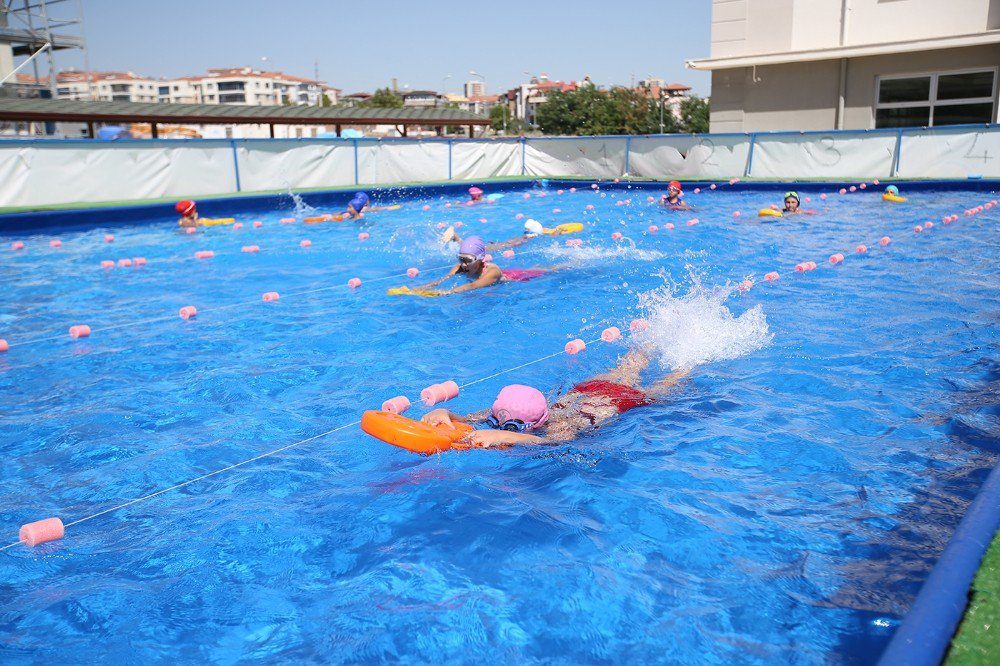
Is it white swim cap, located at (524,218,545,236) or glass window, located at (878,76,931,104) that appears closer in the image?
white swim cap, located at (524,218,545,236)

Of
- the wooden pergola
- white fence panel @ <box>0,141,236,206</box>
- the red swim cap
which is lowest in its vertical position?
the red swim cap

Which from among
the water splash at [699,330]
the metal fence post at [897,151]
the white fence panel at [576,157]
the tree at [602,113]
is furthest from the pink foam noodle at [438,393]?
the tree at [602,113]

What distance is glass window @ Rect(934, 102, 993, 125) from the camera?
2273 centimetres

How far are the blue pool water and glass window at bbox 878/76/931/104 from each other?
17180 millimetres

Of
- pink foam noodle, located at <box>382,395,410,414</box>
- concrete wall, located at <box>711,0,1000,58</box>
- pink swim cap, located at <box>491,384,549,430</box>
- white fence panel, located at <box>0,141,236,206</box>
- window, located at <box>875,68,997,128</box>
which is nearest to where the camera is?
pink swim cap, located at <box>491,384,549,430</box>

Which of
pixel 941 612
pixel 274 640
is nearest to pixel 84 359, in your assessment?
pixel 274 640

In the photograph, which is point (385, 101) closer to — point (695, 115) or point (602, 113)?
point (602, 113)

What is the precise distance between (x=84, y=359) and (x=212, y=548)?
431 centimetres

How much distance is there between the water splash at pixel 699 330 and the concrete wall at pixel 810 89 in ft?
62.6

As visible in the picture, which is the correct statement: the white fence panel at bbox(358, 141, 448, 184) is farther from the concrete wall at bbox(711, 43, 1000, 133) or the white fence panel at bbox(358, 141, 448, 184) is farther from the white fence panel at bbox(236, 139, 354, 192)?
the concrete wall at bbox(711, 43, 1000, 133)

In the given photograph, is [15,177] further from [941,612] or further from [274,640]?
[941,612]

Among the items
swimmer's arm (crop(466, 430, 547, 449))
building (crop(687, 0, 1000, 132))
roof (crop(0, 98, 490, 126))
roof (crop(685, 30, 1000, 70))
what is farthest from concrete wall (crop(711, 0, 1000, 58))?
swimmer's arm (crop(466, 430, 547, 449))

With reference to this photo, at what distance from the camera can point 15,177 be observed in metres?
15.8

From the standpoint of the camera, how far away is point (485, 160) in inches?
976
